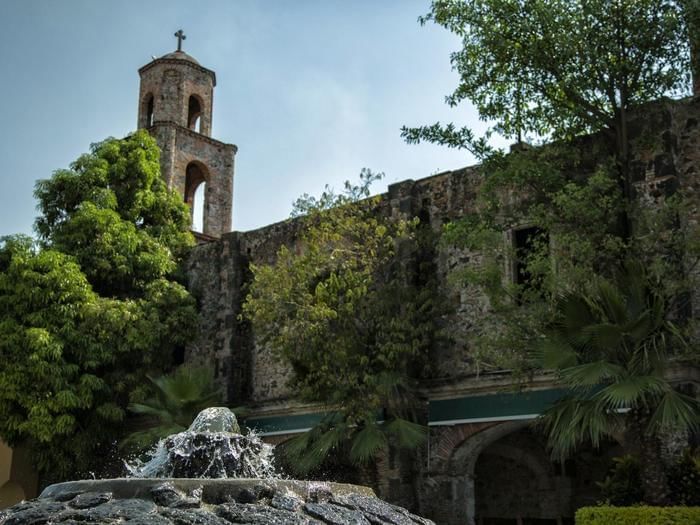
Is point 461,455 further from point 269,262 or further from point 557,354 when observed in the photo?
point 269,262

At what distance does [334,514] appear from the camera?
20.7 feet

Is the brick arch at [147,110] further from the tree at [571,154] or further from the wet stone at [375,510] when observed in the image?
the wet stone at [375,510]

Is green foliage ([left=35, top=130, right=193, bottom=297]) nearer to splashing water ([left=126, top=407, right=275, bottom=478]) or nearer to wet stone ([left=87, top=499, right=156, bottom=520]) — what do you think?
splashing water ([left=126, top=407, right=275, bottom=478])

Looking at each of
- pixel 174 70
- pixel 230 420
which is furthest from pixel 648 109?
pixel 174 70

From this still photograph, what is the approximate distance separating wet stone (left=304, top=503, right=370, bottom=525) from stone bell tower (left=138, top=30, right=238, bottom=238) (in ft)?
57.3

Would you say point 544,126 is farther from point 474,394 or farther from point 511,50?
point 474,394

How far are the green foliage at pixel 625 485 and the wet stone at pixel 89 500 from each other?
7.38 m

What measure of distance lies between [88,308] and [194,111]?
29.2 ft

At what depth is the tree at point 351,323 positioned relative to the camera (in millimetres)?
14367

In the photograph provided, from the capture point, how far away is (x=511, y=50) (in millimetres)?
13297

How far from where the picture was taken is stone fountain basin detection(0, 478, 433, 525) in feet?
19.2

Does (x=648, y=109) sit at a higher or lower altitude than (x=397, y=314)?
higher

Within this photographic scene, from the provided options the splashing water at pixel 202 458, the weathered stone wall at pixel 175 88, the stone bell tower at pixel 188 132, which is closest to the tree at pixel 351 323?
the splashing water at pixel 202 458

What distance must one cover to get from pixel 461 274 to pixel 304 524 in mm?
7022
